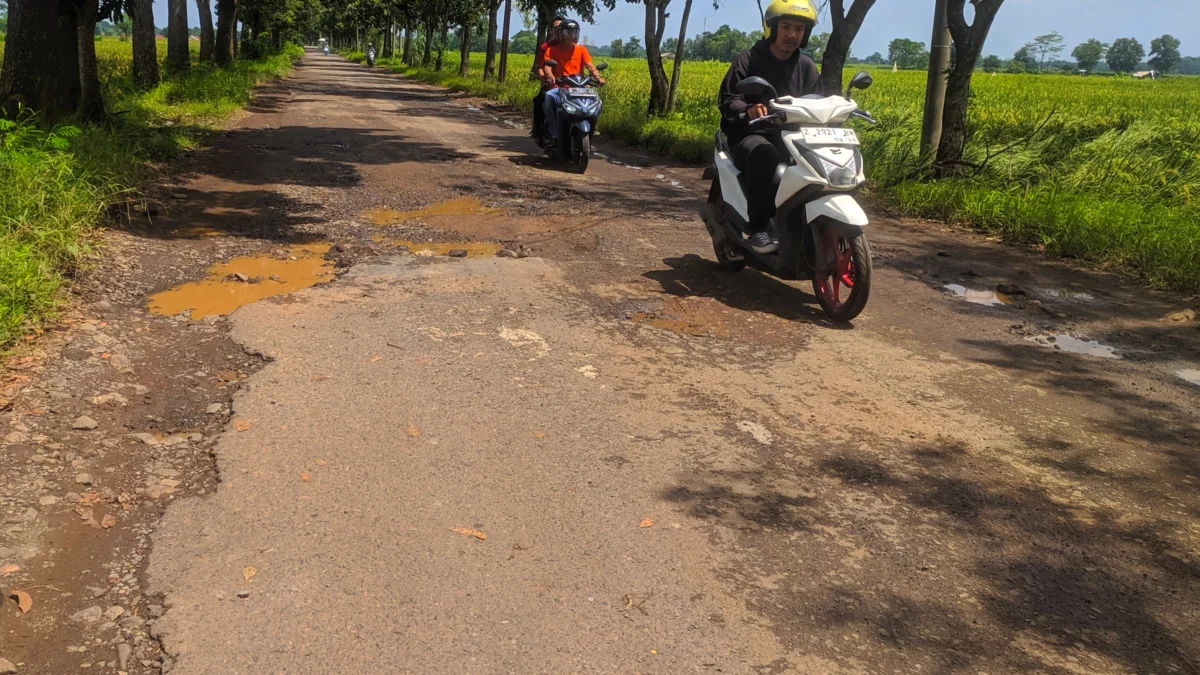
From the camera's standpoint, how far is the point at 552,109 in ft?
34.7

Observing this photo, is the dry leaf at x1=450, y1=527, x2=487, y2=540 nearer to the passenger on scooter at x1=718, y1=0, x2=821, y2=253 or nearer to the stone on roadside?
the stone on roadside

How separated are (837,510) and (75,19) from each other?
32.5ft

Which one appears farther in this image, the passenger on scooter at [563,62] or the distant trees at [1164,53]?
the distant trees at [1164,53]

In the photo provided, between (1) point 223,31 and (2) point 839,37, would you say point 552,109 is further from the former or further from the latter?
(1) point 223,31

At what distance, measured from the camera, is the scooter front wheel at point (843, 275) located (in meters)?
4.86

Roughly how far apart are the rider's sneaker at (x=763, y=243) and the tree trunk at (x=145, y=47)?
14025 mm

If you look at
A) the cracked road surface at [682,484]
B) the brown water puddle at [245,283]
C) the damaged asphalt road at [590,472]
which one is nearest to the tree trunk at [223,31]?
the damaged asphalt road at [590,472]

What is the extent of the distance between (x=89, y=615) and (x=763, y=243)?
4.18 m

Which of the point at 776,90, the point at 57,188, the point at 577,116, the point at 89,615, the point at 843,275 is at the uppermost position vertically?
the point at 776,90

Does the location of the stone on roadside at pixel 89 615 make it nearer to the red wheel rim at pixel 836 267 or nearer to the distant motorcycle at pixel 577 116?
the red wheel rim at pixel 836 267

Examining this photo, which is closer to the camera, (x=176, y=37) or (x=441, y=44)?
(x=176, y=37)

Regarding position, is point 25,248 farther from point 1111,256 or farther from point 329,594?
point 1111,256

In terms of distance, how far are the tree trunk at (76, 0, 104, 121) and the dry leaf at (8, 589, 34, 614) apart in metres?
8.76

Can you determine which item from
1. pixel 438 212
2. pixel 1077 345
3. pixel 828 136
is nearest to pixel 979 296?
pixel 1077 345
